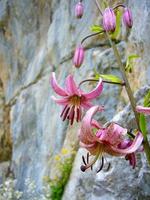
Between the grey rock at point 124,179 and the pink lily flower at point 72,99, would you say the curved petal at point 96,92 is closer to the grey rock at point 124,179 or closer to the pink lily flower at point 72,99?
the pink lily flower at point 72,99

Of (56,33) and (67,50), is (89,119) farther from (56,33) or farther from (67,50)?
(56,33)

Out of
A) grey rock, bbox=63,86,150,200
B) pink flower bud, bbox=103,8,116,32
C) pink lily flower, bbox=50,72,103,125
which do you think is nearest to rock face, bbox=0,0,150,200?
grey rock, bbox=63,86,150,200

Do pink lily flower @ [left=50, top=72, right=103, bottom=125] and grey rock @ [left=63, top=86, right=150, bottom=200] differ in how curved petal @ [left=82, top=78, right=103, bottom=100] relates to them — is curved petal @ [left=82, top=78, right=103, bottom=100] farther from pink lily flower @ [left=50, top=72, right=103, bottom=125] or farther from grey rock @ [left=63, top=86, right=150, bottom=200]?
grey rock @ [left=63, top=86, right=150, bottom=200]

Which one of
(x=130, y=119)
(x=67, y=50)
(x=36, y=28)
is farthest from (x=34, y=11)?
(x=130, y=119)

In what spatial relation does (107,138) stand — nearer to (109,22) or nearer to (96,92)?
(96,92)

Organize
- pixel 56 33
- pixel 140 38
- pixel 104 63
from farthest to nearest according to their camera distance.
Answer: pixel 56 33
pixel 104 63
pixel 140 38

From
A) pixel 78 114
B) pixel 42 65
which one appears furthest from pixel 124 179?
pixel 42 65

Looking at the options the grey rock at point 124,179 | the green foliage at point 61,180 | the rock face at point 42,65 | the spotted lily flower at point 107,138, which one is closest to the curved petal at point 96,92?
the spotted lily flower at point 107,138

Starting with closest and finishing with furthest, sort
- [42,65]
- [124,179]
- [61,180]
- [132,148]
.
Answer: [132,148]
[124,179]
[61,180]
[42,65]
